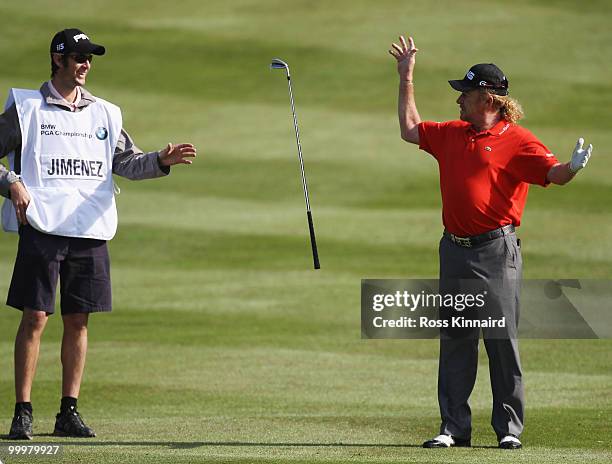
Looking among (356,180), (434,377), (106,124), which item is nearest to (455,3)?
(356,180)

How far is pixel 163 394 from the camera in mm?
9391

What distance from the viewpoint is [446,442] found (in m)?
6.97

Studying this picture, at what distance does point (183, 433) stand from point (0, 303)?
6690mm

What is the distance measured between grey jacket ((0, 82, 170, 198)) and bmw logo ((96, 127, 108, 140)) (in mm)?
134

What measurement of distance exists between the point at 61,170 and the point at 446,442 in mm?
2472

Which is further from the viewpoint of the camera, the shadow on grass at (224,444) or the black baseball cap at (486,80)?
the black baseball cap at (486,80)

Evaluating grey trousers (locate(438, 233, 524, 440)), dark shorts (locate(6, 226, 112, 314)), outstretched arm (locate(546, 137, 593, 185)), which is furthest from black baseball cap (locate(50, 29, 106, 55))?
outstretched arm (locate(546, 137, 593, 185))

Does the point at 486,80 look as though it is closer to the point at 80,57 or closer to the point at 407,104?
the point at 407,104

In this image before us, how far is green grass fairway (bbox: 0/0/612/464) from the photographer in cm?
798

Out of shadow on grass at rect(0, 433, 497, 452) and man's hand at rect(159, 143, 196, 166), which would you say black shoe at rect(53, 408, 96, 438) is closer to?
shadow on grass at rect(0, 433, 497, 452)

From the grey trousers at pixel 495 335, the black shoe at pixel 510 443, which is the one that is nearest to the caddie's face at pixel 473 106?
the grey trousers at pixel 495 335

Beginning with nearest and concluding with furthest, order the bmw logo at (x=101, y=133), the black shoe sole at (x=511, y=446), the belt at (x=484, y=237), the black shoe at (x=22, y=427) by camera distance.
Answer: the black shoe sole at (x=511, y=446)
the belt at (x=484, y=237)
the black shoe at (x=22, y=427)
the bmw logo at (x=101, y=133)

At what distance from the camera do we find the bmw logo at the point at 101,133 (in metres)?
7.36

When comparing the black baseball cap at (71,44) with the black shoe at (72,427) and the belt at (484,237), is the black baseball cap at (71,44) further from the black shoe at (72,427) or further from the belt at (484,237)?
the belt at (484,237)
